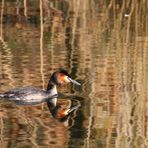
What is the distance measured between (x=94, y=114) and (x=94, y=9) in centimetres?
922

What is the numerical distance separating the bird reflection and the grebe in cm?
13

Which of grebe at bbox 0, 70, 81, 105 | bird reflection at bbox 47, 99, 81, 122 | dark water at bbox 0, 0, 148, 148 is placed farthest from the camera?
grebe at bbox 0, 70, 81, 105

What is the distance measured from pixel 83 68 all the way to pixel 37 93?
→ 1.65m

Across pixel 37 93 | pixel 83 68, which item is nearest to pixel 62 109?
pixel 37 93

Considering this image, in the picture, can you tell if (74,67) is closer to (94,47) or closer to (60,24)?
(94,47)

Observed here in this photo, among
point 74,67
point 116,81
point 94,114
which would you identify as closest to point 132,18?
point 74,67

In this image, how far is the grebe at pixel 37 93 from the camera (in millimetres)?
9539

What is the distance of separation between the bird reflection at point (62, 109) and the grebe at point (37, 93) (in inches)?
5.1

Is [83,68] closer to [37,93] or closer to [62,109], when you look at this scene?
[37,93]

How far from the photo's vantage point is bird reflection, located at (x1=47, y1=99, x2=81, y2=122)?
8.84m

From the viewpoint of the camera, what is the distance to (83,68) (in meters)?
11.3

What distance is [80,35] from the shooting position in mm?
14383

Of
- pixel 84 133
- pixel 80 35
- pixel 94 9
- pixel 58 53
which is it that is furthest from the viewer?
pixel 94 9

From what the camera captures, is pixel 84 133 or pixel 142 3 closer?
pixel 84 133
